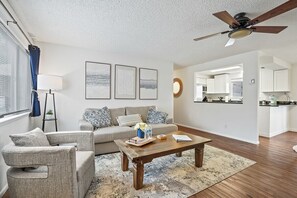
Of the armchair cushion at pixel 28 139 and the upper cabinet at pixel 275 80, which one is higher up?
the upper cabinet at pixel 275 80

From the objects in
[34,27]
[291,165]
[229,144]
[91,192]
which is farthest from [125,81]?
[291,165]

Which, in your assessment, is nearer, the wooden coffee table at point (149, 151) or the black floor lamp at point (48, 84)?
the wooden coffee table at point (149, 151)

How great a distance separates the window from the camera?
1852 millimetres

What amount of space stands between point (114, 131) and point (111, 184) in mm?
1111

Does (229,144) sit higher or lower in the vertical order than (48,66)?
lower

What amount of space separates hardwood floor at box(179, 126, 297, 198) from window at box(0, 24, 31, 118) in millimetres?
2692

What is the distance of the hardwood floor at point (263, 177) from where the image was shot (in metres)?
1.73

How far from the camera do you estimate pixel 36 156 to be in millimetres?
1305

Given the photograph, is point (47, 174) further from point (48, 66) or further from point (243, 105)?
point (243, 105)

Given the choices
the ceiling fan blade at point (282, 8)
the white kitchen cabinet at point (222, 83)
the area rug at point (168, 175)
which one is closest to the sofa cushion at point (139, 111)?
the area rug at point (168, 175)

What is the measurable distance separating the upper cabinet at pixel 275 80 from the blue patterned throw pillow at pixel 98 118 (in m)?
5.62

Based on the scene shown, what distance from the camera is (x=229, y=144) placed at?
140 inches

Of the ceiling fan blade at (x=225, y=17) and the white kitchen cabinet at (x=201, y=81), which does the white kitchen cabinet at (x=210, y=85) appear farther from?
the ceiling fan blade at (x=225, y=17)

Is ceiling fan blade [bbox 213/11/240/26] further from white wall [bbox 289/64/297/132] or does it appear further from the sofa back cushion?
white wall [bbox 289/64/297/132]
